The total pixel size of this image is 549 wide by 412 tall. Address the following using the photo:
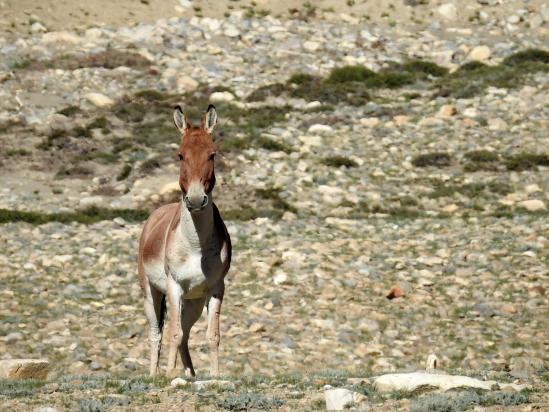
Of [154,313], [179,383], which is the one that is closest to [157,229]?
[154,313]

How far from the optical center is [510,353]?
17609mm

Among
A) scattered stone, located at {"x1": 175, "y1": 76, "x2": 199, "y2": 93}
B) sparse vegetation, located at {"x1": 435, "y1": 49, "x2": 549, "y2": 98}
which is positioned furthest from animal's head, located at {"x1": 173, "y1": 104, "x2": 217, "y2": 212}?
scattered stone, located at {"x1": 175, "y1": 76, "x2": 199, "y2": 93}

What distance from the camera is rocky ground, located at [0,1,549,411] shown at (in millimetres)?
17469

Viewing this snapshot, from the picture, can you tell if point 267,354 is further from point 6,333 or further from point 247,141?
point 247,141

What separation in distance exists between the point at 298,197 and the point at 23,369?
48.9ft

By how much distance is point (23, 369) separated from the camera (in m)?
14.1

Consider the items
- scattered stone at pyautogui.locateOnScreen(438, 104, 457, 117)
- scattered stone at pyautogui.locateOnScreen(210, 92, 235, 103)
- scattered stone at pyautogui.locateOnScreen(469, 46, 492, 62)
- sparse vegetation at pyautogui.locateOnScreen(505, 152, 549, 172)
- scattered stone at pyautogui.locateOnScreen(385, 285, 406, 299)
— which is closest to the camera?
scattered stone at pyautogui.locateOnScreen(385, 285, 406, 299)

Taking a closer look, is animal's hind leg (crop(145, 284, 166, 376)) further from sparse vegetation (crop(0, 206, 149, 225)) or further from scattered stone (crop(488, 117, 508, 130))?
scattered stone (crop(488, 117, 508, 130))

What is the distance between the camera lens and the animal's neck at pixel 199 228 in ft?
42.2

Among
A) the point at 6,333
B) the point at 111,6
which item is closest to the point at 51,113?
the point at 111,6

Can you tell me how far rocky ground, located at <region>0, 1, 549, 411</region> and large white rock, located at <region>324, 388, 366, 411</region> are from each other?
8.2 inches

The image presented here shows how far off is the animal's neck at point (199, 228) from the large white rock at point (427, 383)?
3.15m

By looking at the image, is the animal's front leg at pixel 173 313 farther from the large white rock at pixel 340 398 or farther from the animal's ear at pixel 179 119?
the large white rock at pixel 340 398

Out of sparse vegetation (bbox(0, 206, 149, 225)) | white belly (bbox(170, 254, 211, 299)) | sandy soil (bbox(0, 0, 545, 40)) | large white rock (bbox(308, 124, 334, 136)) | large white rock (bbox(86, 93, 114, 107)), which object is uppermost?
sandy soil (bbox(0, 0, 545, 40))
